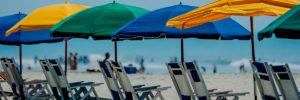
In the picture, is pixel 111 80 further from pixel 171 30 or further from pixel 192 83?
pixel 192 83

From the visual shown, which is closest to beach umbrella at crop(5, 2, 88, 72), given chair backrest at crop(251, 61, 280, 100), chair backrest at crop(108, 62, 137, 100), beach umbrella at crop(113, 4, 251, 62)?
beach umbrella at crop(113, 4, 251, 62)

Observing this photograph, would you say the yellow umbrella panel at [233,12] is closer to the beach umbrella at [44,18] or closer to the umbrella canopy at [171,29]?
the umbrella canopy at [171,29]

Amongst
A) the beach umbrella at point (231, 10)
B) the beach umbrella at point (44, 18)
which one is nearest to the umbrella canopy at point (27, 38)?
the beach umbrella at point (44, 18)

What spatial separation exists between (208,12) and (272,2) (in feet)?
2.83

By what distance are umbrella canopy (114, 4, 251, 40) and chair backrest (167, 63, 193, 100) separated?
85 centimetres

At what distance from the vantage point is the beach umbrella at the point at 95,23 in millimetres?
10758

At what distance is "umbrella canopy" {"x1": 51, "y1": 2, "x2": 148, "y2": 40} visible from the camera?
10758mm

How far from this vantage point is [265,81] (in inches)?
277

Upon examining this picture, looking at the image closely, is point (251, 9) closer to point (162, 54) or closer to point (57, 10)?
point (57, 10)

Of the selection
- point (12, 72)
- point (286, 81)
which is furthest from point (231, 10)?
point (12, 72)

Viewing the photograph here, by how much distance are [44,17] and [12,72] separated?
4.37ft

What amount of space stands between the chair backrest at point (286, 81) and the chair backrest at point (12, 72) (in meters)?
4.90

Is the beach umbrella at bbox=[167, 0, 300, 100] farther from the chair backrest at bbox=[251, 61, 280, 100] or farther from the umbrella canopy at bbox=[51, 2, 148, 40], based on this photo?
the umbrella canopy at bbox=[51, 2, 148, 40]

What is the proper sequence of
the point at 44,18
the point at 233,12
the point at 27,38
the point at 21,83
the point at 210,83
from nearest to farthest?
the point at 233,12 < the point at 21,83 < the point at 44,18 < the point at 27,38 < the point at 210,83
